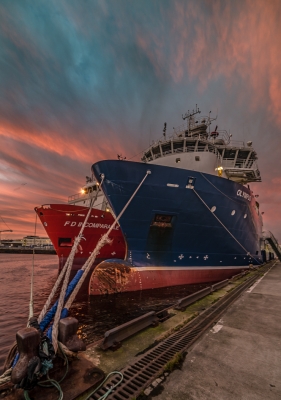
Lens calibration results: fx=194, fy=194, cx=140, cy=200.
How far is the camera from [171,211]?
10.2 meters

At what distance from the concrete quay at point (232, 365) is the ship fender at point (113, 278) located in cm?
587

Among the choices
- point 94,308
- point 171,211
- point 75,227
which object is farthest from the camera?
point 75,227

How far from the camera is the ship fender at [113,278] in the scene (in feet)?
31.5

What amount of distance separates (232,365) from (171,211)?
7579 millimetres

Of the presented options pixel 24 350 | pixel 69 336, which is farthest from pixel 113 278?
pixel 24 350

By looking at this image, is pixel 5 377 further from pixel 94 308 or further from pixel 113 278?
pixel 113 278

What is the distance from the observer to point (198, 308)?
18.8 ft

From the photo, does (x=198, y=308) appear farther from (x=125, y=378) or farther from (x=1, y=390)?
(x=1, y=390)

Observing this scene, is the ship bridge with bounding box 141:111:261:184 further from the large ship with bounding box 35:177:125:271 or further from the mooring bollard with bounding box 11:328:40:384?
the mooring bollard with bounding box 11:328:40:384

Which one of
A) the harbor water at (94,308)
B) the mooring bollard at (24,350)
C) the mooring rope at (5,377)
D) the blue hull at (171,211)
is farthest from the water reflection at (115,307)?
the mooring bollard at (24,350)

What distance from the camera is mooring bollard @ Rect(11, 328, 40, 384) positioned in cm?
230

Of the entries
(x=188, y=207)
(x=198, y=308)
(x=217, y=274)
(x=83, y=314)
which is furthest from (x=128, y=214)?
(x=217, y=274)

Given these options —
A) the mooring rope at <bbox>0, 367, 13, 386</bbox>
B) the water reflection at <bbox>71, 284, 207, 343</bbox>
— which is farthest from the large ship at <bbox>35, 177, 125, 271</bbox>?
the mooring rope at <bbox>0, 367, 13, 386</bbox>

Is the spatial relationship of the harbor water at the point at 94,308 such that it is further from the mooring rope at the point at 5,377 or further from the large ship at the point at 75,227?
the large ship at the point at 75,227
